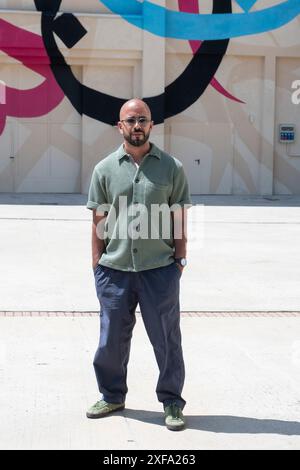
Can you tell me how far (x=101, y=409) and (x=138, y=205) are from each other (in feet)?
4.19

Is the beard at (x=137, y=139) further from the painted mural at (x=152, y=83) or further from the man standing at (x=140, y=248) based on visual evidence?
the painted mural at (x=152, y=83)

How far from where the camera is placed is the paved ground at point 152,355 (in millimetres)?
4980

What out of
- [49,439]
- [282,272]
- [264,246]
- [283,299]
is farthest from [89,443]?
[264,246]

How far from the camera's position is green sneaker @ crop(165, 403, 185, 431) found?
5022 millimetres

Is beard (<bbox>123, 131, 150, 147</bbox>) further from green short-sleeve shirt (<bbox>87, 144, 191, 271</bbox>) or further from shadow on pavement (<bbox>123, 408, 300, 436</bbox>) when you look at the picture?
shadow on pavement (<bbox>123, 408, 300, 436</bbox>)

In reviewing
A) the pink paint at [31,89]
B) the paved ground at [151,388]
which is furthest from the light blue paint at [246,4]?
the paved ground at [151,388]

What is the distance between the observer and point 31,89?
2169cm

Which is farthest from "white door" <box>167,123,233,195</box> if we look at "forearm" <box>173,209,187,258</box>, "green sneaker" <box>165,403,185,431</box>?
"green sneaker" <box>165,403,185,431</box>

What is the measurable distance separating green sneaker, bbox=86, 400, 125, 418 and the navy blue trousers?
0.21 meters

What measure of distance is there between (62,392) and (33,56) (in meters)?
16.9

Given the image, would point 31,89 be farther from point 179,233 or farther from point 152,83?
point 179,233

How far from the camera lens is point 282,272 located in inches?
422

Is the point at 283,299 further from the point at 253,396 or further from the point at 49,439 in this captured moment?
the point at 49,439

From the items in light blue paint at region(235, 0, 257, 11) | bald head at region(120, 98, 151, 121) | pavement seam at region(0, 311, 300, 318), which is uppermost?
light blue paint at region(235, 0, 257, 11)
